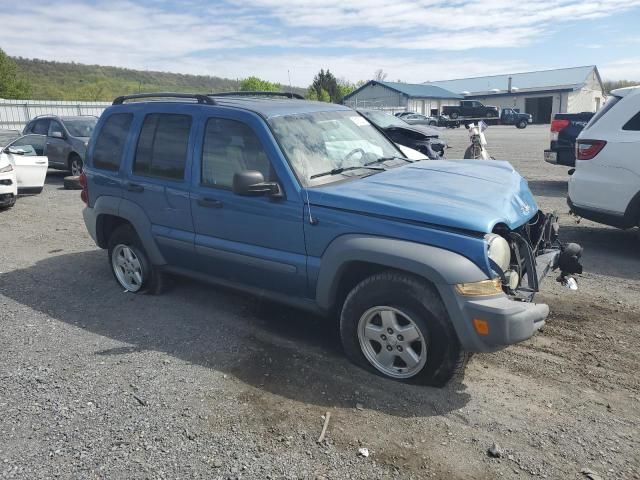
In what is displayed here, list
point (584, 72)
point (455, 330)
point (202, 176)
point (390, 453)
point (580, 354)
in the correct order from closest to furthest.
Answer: point (390, 453) → point (455, 330) → point (580, 354) → point (202, 176) → point (584, 72)

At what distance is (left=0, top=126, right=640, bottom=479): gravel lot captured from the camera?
2.94m

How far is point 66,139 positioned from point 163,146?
1069 cm

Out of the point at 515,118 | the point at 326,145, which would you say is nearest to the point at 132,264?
the point at 326,145

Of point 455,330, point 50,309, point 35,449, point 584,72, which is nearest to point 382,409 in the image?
point 455,330

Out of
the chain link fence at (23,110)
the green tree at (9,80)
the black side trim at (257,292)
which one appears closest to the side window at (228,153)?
the black side trim at (257,292)

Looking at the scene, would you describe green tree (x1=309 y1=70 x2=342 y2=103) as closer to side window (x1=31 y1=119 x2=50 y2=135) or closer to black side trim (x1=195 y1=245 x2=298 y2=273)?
side window (x1=31 y1=119 x2=50 y2=135)

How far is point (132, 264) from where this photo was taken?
5531mm

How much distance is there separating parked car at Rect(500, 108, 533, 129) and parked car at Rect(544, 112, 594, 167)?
35.5 metres

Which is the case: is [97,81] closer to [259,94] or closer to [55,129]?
[55,129]

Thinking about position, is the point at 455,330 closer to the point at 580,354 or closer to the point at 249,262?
the point at 580,354

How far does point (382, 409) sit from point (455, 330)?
69cm

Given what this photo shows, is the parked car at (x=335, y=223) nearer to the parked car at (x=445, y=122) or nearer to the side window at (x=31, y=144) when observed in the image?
the side window at (x=31, y=144)

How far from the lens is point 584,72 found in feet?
194

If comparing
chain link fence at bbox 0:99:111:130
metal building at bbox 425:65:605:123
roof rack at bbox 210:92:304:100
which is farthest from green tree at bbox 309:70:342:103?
roof rack at bbox 210:92:304:100
